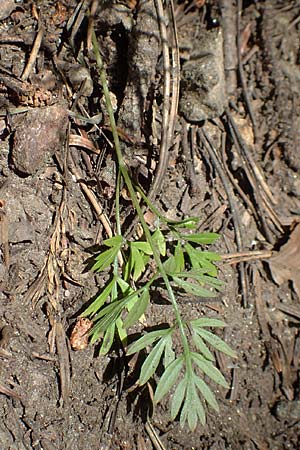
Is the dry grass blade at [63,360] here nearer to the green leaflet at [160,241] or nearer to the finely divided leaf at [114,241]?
the finely divided leaf at [114,241]

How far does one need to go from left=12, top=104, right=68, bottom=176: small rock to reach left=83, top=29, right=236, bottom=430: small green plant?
24 centimetres

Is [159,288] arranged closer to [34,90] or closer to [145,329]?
[145,329]

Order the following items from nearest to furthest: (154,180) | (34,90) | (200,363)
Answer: (200,363)
(34,90)
(154,180)

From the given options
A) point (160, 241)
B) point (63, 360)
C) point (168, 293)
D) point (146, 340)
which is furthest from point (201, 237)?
point (63, 360)

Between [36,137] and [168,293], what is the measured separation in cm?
87

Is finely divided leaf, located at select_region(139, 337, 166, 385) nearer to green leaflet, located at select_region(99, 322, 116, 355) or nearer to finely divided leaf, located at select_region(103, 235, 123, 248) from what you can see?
green leaflet, located at select_region(99, 322, 116, 355)

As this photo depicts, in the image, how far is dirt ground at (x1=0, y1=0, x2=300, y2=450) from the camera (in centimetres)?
217

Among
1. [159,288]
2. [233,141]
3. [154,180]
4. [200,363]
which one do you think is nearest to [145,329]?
[159,288]

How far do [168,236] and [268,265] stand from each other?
0.57 metres

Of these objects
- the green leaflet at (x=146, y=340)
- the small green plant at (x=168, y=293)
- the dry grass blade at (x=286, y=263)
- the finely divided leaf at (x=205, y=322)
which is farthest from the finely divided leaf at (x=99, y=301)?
the dry grass blade at (x=286, y=263)

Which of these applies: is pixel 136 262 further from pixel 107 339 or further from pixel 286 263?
pixel 286 263

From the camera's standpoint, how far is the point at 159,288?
2363 mm

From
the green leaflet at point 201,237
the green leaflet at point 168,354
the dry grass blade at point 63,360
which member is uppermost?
the green leaflet at point 201,237

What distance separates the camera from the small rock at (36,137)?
215 cm
